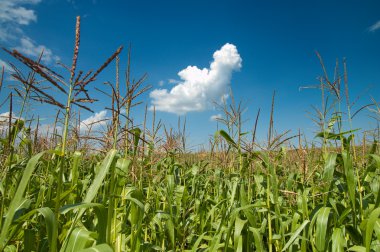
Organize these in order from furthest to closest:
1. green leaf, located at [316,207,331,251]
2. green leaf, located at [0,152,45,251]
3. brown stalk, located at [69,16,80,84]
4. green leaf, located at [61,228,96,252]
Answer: green leaf, located at [316,207,331,251]
green leaf, located at [61,228,96,252]
brown stalk, located at [69,16,80,84]
green leaf, located at [0,152,45,251]

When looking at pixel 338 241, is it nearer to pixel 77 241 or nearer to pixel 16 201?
pixel 77 241

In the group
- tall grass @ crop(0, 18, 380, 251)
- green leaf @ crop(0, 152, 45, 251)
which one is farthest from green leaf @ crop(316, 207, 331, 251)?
green leaf @ crop(0, 152, 45, 251)

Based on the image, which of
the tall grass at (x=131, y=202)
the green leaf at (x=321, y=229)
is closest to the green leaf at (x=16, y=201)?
the tall grass at (x=131, y=202)

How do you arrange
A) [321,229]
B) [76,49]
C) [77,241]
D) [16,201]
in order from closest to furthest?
[16,201]
[76,49]
[77,241]
[321,229]

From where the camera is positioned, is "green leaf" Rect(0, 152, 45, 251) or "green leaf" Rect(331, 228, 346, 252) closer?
"green leaf" Rect(0, 152, 45, 251)

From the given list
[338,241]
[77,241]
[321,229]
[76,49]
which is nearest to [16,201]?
[77,241]

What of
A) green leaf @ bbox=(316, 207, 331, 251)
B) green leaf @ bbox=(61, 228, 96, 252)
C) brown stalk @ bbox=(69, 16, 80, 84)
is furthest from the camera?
green leaf @ bbox=(316, 207, 331, 251)

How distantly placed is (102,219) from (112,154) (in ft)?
1.47

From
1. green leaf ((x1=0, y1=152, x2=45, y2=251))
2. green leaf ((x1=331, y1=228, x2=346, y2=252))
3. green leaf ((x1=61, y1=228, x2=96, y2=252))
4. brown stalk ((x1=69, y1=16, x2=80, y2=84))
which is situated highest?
brown stalk ((x1=69, y1=16, x2=80, y2=84))

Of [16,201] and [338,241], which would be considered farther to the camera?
[338,241]

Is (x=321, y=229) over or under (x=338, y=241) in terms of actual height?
over

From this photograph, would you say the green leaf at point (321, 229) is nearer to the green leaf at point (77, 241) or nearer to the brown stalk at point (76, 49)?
the green leaf at point (77, 241)

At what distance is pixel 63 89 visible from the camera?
1.38 m

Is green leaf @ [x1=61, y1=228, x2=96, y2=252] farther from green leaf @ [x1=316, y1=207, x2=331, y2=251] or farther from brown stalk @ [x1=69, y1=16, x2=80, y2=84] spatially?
green leaf @ [x1=316, y1=207, x2=331, y2=251]
